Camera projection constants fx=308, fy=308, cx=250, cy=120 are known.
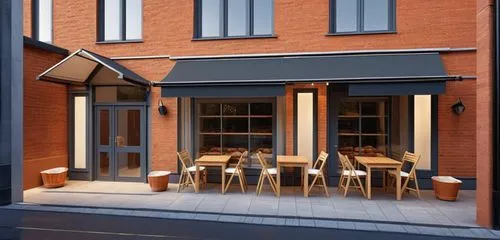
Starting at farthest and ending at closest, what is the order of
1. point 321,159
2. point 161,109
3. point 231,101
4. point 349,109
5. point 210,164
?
1. point 231,101
2. point 161,109
3. point 349,109
4. point 321,159
5. point 210,164

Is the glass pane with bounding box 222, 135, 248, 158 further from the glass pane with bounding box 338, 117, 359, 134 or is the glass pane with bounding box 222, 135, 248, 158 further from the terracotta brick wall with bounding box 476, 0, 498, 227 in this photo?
the terracotta brick wall with bounding box 476, 0, 498, 227

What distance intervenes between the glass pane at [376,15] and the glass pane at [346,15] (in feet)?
0.90

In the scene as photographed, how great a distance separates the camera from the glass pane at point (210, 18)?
8.57 metres

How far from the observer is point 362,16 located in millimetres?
8023

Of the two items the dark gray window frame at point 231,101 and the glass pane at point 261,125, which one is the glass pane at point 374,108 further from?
the glass pane at point 261,125

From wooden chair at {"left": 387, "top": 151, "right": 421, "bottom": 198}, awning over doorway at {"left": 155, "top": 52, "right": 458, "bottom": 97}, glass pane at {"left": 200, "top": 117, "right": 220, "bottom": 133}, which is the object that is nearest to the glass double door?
glass pane at {"left": 200, "top": 117, "right": 220, "bottom": 133}

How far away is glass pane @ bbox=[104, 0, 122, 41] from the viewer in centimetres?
894

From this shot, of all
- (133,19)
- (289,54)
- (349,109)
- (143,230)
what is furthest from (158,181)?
(349,109)

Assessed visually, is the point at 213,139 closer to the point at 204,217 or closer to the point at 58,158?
the point at 204,217

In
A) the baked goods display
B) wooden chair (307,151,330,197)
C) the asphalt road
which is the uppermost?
the baked goods display

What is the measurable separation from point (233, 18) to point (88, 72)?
168 inches

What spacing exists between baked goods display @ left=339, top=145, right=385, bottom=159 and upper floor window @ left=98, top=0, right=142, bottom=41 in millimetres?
6497

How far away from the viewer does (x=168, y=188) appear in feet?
25.5

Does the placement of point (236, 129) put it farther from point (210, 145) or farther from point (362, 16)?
point (362, 16)
